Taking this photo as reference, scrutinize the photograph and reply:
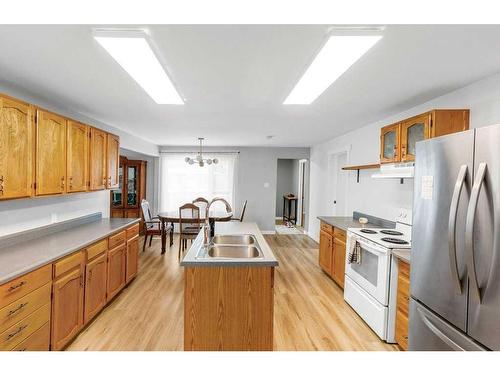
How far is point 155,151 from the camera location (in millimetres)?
6332

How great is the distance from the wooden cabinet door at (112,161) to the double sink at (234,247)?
185cm

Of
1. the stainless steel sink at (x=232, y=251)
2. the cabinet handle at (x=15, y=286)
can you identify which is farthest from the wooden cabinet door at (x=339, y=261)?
the cabinet handle at (x=15, y=286)

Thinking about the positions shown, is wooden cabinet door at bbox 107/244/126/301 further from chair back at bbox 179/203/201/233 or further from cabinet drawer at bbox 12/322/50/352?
chair back at bbox 179/203/201/233

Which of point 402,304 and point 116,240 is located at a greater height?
point 116,240

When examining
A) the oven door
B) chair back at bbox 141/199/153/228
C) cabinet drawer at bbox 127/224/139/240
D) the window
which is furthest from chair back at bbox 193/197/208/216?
the oven door

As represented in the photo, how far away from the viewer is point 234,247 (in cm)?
246

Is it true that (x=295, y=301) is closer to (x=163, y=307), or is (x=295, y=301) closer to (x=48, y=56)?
(x=163, y=307)

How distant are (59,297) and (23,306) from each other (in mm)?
345

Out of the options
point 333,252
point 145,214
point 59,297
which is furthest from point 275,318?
point 145,214

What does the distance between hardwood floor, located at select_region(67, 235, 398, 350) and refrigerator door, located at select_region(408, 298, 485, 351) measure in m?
0.74

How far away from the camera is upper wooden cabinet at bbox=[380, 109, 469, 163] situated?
2139 millimetres

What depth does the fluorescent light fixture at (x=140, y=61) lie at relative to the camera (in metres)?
1.46

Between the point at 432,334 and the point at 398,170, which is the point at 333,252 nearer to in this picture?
the point at 398,170

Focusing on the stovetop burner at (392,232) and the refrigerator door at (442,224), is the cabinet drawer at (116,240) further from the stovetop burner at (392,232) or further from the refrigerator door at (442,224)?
the stovetop burner at (392,232)
